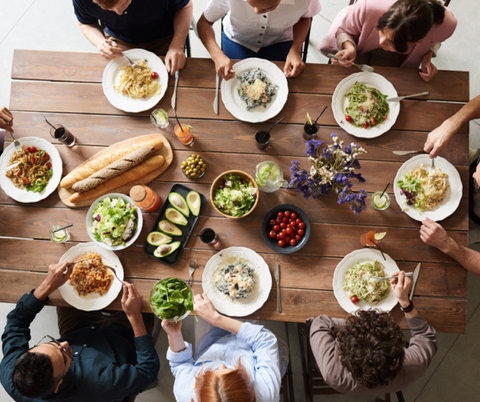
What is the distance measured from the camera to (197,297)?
6.44ft

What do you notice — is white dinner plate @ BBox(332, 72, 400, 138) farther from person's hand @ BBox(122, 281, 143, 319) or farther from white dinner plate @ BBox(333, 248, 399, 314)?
person's hand @ BBox(122, 281, 143, 319)

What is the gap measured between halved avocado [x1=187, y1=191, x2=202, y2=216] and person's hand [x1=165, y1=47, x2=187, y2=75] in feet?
2.75

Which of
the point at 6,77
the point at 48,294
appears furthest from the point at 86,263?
the point at 6,77

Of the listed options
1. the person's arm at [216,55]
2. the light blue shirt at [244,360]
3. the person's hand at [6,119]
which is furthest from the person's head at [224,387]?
the person's hand at [6,119]

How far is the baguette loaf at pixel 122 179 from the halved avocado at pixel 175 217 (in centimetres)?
28

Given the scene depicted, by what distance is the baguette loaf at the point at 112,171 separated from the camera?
2.00m

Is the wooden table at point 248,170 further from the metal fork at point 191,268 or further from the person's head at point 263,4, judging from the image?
the person's head at point 263,4

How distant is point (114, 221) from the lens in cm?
194

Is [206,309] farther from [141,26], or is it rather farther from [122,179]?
[141,26]

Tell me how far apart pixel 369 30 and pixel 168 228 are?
1920mm

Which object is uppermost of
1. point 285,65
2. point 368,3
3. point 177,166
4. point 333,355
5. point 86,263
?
point 368,3

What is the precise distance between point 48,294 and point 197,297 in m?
0.90

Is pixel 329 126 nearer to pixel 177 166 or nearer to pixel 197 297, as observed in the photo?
pixel 177 166

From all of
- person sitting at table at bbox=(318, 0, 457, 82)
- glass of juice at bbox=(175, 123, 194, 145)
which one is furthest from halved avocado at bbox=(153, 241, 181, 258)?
person sitting at table at bbox=(318, 0, 457, 82)
